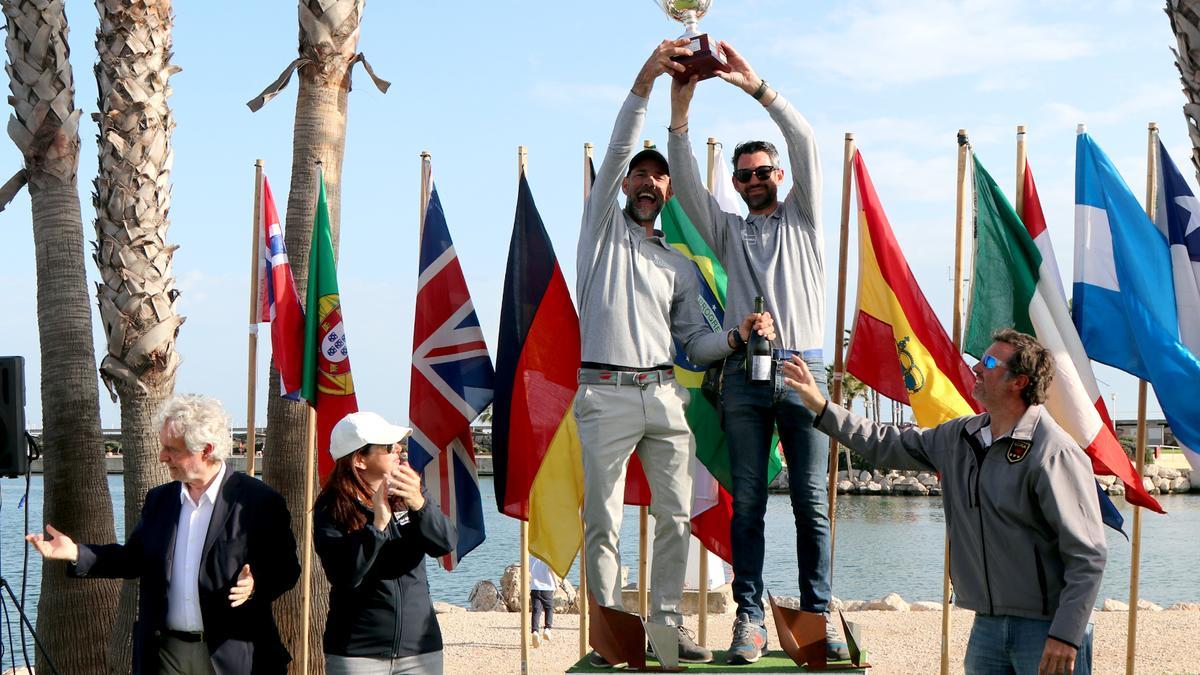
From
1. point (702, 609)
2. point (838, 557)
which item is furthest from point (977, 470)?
point (838, 557)

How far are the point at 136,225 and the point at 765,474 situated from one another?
523 cm

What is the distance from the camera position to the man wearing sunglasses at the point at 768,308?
588 cm

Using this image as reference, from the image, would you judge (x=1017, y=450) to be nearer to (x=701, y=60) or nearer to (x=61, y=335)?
(x=701, y=60)

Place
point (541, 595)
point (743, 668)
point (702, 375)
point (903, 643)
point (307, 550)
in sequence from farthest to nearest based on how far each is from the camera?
1. point (541, 595)
2. point (903, 643)
3. point (307, 550)
4. point (702, 375)
5. point (743, 668)

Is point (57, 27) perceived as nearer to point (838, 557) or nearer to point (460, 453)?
point (460, 453)

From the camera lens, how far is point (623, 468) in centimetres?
602

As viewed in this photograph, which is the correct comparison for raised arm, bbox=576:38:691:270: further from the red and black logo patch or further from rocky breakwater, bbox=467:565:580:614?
rocky breakwater, bbox=467:565:580:614

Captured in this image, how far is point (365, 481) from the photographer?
4.74 m

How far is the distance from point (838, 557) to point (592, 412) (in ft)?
98.7

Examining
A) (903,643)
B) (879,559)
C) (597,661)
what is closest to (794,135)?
(597,661)

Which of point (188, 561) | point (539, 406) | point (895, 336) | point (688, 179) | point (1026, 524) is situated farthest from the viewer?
point (895, 336)

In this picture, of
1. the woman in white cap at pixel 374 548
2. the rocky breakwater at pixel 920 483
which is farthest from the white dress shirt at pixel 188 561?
the rocky breakwater at pixel 920 483

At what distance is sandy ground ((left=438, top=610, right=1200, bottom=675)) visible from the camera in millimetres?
10664

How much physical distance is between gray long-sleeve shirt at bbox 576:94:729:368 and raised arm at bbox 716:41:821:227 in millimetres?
475
